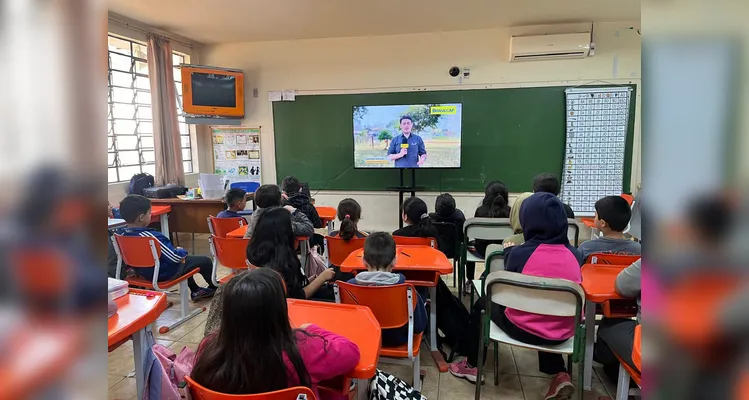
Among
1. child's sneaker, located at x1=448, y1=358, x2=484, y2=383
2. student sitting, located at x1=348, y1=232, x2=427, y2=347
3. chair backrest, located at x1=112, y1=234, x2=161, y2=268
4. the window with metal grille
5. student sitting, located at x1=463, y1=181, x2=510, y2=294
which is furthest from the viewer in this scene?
the window with metal grille

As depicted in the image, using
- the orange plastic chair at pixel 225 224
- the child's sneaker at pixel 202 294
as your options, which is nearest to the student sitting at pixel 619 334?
the orange plastic chair at pixel 225 224

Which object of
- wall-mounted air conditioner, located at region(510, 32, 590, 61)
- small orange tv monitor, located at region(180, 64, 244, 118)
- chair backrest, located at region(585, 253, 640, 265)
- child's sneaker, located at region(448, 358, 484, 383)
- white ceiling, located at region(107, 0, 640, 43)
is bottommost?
child's sneaker, located at region(448, 358, 484, 383)

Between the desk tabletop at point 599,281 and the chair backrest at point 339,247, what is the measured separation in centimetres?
139

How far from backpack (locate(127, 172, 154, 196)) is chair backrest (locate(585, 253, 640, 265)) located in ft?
15.2

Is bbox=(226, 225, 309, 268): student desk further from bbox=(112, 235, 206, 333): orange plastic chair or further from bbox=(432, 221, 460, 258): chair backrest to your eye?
bbox=(432, 221, 460, 258): chair backrest

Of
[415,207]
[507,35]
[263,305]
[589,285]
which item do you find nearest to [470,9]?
[507,35]

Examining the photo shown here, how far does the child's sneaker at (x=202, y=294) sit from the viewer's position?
339cm

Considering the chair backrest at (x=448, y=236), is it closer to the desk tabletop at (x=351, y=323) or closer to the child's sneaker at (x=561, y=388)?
the child's sneaker at (x=561, y=388)

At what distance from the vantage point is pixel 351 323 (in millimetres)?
1443

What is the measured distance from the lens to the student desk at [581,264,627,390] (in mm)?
1717

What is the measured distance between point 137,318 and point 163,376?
1.20 feet

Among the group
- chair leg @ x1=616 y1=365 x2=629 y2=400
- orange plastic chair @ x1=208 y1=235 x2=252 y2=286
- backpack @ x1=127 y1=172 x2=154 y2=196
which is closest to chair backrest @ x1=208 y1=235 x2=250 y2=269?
orange plastic chair @ x1=208 y1=235 x2=252 y2=286

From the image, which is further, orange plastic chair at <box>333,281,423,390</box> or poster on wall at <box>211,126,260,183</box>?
poster on wall at <box>211,126,260,183</box>

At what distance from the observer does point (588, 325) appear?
1966mm
